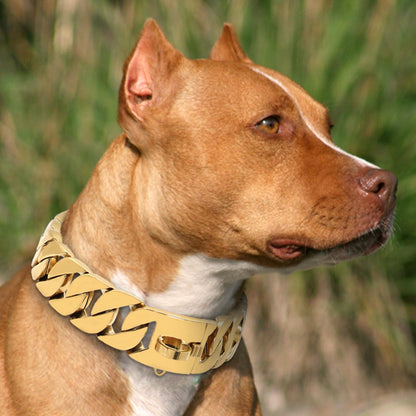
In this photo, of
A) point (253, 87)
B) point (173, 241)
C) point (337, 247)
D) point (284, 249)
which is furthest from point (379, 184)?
point (173, 241)

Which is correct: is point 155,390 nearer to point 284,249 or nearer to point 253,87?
point 284,249

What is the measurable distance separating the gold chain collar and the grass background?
281 cm

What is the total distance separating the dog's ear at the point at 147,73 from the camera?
107 inches

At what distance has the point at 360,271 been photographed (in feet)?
17.8

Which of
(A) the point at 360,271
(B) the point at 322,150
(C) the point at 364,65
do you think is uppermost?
(B) the point at 322,150

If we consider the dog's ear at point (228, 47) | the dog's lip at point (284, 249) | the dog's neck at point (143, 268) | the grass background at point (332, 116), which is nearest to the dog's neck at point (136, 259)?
the dog's neck at point (143, 268)

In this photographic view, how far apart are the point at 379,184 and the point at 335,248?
305 mm


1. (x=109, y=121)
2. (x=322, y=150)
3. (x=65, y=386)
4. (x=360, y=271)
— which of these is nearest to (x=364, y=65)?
(x=360, y=271)

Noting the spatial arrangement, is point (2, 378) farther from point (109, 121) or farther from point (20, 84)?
point (20, 84)

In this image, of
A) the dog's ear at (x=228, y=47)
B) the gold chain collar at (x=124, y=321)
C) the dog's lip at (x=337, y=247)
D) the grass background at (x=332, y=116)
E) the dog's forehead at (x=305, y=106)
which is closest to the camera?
the gold chain collar at (x=124, y=321)

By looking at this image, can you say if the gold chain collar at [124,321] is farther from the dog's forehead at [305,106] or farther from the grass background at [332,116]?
the grass background at [332,116]

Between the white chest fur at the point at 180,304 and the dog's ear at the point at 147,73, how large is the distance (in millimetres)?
640

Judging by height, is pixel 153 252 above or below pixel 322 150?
below

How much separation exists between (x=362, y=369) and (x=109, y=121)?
9.80 ft
